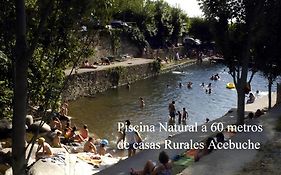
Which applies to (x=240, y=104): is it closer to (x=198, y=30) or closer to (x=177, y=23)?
(x=177, y=23)

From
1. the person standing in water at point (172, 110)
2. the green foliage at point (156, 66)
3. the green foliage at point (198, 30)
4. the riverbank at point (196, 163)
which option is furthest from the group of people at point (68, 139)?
the green foliage at point (198, 30)

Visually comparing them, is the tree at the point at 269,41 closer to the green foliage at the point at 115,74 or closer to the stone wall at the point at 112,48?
the green foliage at the point at 115,74

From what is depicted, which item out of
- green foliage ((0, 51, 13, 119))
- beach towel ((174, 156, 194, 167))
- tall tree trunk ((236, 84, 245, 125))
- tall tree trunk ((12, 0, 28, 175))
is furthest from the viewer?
tall tree trunk ((236, 84, 245, 125))

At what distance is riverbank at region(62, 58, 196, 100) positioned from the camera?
34875mm

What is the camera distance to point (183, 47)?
2864 inches

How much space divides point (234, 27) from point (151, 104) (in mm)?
17907

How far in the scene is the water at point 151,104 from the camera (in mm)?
Answer: 27469

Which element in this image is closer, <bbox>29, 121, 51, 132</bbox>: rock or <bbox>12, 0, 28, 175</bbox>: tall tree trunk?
<bbox>12, 0, 28, 175</bbox>: tall tree trunk

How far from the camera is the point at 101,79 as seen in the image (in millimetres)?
38844

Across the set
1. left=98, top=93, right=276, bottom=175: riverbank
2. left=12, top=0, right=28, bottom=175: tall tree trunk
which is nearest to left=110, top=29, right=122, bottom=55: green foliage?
left=98, top=93, right=276, bottom=175: riverbank

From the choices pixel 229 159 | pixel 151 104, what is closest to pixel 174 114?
pixel 151 104

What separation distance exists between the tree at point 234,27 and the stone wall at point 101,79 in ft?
49.8

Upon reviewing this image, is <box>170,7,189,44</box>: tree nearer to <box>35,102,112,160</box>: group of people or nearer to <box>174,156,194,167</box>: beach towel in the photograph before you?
<box>35,102,112,160</box>: group of people

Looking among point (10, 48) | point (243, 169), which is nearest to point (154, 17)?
point (243, 169)
